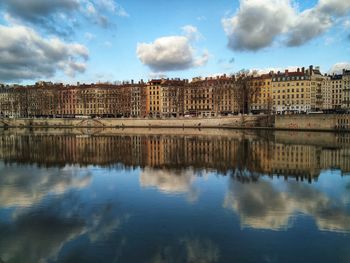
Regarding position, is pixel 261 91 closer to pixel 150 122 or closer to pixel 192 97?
pixel 192 97

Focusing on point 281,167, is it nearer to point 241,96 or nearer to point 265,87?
point 241,96

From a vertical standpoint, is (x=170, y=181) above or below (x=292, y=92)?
below

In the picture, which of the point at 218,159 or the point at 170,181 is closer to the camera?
the point at 170,181

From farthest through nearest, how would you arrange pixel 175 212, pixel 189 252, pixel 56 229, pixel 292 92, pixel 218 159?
1. pixel 292 92
2. pixel 218 159
3. pixel 175 212
4. pixel 56 229
5. pixel 189 252

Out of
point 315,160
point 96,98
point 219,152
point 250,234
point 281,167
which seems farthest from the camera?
point 96,98

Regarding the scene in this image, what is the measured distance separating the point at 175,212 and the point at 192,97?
9743 cm

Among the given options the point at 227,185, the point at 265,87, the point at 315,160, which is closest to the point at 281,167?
the point at 315,160

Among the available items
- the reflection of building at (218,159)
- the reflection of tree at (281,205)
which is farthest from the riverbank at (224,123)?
the reflection of tree at (281,205)

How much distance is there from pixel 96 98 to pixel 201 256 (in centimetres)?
11141

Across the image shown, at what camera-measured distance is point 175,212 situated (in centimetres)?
1441

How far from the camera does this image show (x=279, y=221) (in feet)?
43.9

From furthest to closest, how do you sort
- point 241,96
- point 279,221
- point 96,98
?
point 96,98, point 241,96, point 279,221

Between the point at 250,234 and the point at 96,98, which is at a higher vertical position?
the point at 96,98

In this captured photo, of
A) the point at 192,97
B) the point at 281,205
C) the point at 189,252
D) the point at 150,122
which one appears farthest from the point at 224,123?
the point at 189,252
